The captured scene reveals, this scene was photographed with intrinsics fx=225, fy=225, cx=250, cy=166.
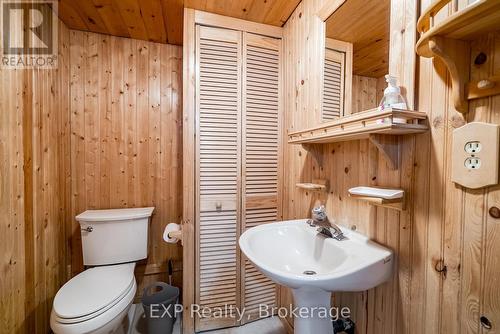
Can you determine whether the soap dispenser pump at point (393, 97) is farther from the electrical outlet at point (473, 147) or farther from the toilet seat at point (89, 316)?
the toilet seat at point (89, 316)

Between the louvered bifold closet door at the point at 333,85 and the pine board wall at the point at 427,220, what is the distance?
0.38 ft

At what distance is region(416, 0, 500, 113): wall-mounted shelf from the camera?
524mm

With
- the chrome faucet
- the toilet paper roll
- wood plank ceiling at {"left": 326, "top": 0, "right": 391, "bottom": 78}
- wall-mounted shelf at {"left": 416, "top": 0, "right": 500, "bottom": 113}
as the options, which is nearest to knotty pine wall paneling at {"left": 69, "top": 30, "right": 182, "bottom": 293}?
the toilet paper roll

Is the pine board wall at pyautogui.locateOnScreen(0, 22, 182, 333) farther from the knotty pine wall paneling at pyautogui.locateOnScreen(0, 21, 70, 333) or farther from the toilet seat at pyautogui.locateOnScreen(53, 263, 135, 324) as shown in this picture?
the toilet seat at pyautogui.locateOnScreen(53, 263, 135, 324)

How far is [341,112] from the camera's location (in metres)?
1.12

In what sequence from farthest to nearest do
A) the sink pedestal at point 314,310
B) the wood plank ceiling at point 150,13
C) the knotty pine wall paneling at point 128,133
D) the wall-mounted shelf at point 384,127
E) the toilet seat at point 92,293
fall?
the knotty pine wall paneling at point 128,133 → the wood plank ceiling at point 150,13 → the toilet seat at point 92,293 → the sink pedestal at point 314,310 → the wall-mounted shelf at point 384,127

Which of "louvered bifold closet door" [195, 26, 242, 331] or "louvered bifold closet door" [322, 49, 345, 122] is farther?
"louvered bifold closet door" [195, 26, 242, 331]

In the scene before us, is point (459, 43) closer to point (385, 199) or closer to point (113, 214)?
point (385, 199)

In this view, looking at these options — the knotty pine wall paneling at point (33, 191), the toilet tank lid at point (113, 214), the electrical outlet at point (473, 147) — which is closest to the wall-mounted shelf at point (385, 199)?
the electrical outlet at point (473, 147)

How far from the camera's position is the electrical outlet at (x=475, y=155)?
22.2 inches

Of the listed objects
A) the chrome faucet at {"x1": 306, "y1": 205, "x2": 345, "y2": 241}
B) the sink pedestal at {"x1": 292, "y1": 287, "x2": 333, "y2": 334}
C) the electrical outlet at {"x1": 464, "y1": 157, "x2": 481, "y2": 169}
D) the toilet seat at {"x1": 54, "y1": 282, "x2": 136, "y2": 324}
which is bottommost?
the toilet seat at {"x1": 54, "y1": 282, "x2": 136, "y2": 324}

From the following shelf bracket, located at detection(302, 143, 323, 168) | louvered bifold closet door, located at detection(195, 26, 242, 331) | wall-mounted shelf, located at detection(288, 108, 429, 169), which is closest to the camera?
wall-mounted shelf, located at detection(288, 108, 429, 169)

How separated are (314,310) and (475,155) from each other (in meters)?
0.78

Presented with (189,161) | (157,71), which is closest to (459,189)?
(189,161)
